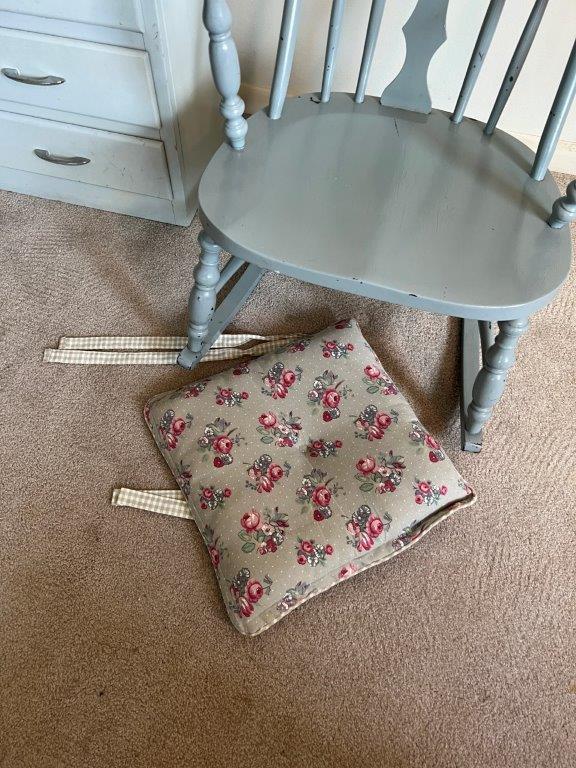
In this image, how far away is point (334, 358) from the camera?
105cm

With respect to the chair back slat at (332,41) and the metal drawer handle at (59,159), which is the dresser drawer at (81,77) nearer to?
the metal drawer handle at (59,159)

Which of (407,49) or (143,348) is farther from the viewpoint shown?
(143,348)

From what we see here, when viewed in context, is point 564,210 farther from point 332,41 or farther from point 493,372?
point 332,41

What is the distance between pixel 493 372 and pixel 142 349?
24.5 inches

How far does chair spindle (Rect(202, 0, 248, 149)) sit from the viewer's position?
2.40 feet

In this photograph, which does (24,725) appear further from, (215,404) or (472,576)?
(472,576)

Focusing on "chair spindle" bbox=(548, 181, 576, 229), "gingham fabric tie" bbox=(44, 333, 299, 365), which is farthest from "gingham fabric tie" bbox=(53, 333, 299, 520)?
"chair spindle" bbox=(548, 181, 576, 229)

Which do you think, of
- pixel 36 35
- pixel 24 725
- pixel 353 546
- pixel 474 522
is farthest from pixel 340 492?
pixel 36 35

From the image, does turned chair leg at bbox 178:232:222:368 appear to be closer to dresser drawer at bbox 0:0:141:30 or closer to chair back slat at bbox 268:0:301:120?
chair back slat at bbox 268:0:301:120

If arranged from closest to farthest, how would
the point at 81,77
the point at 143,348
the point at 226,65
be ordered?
1. the point at 226,65
2. the point at 81,77
3. the point at 143,348

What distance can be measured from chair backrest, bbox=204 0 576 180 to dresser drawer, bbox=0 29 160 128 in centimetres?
23

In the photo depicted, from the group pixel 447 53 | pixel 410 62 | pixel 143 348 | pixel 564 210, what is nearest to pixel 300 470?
pixel 143 348

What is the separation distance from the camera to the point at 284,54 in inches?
33.5

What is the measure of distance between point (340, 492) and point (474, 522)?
24cm
